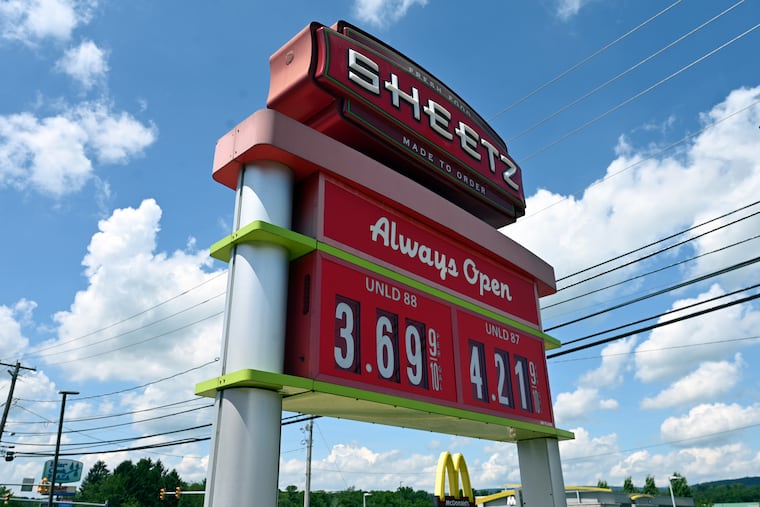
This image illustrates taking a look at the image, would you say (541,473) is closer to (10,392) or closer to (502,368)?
(502,368)

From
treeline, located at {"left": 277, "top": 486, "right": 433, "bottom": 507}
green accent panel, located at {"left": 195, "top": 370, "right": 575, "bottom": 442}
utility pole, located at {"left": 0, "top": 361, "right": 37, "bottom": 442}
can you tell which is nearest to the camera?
green accent panel, located at {"left": 195, "top": 370, "right": 575, "bottom": 442}

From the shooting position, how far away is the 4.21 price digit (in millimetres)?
8016

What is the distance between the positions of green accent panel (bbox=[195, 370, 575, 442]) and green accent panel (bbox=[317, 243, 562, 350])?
149 cm

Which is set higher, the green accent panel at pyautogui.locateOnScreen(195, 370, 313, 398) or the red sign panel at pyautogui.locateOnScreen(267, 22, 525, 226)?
the red sign panel at pyautogui.locateOnScreen(267, 22, 525, 226)

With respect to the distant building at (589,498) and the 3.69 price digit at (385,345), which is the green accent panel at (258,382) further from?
the distant building at (589,498)

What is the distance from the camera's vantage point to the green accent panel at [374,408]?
564cm

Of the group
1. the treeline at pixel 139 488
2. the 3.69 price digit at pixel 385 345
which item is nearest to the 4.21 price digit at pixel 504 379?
the 3.69 price digit at pixel 385 345

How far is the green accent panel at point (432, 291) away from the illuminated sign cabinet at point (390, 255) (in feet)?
0.08

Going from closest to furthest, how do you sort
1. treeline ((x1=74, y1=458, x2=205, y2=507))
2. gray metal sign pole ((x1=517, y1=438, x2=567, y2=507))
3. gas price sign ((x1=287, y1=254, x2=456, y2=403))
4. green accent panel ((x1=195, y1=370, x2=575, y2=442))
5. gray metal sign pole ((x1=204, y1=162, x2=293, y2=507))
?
gray metal sign pole ((x1=204, y1=162, x2=293, y2=507)), green accent panel ((x1=195, y1=370, x2=575, y2=442)), gas price sign ((x1=287, y1=254, x2=456, y2=403)), gray metal sign pole ((x1=517, y1=438, x2=567, y2=507)), treeline ((x1=74, y1=458, x2=205, y2=507))

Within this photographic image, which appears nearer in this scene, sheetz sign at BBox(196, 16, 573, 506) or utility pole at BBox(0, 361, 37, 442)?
sheetz sign at BBox(196, 16, 573, 506)

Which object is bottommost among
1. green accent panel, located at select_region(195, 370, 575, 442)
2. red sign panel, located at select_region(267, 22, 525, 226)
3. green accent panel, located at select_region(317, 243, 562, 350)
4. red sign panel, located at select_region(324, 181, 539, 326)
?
green accent panel, located at select_region(195, 370, 575, 442)

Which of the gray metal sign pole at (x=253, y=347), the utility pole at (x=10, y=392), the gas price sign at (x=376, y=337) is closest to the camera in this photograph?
the gray metal sign pole at (x=253, y=347)

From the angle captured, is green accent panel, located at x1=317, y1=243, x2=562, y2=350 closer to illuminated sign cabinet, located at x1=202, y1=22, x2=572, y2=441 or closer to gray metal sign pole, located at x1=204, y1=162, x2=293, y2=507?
illuminated sign cabinet, located at x1=202, y1=22, x2=572, y2=441

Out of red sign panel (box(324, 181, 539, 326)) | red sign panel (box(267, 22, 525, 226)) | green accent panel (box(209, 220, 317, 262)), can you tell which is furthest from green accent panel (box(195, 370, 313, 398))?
red sign panel (box(267, 22, 525, 226))
